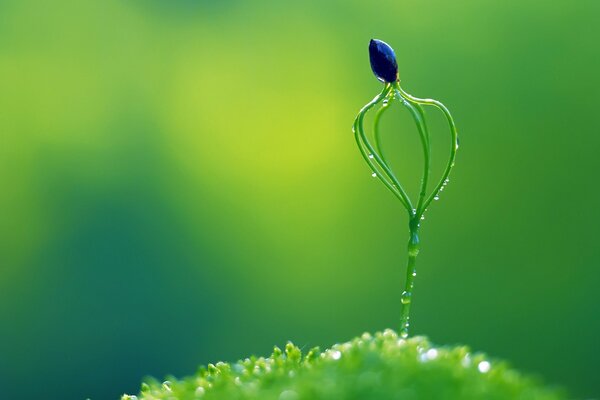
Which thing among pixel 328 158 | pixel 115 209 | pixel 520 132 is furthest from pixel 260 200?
pixel 520 132

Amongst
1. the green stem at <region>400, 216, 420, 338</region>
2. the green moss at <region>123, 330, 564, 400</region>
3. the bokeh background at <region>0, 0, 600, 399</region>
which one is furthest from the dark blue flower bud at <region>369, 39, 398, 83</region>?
the bokeh background at <region>0, 0, 600, 399</region>

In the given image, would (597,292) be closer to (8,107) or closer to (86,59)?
(86,59)

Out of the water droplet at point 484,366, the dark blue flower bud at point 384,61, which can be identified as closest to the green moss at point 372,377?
the water droplet at point 484,366

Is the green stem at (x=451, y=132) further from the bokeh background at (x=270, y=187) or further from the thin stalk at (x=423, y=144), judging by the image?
the bokeh background at (x=270, y=187)

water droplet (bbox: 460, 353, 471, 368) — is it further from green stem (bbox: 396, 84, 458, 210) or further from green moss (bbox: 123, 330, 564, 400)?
green stem (bbox: 396, 84, 458, 210)

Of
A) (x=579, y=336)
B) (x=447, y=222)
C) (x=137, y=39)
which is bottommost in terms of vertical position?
(x=579, y=336)
